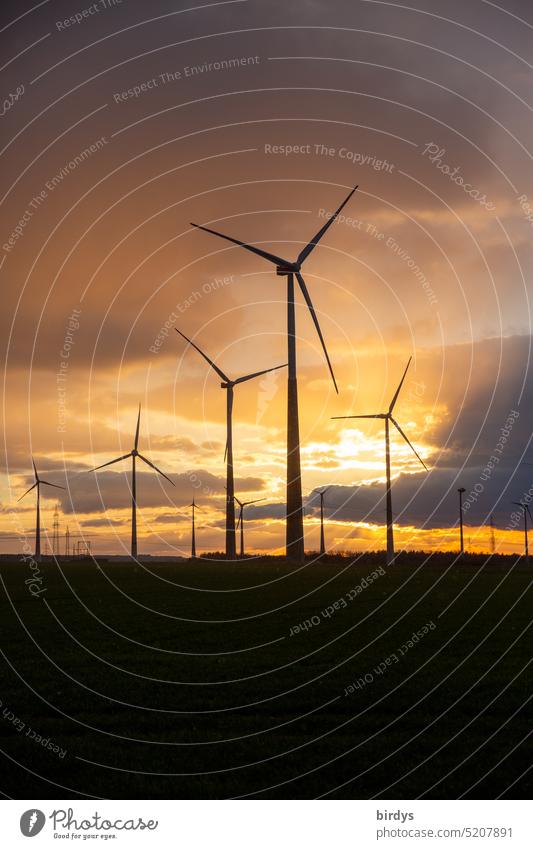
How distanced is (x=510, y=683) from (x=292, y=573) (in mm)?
59371

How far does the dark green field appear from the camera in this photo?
68.1 ft

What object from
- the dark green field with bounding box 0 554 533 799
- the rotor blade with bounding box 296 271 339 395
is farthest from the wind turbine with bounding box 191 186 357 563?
the dark green field with bounding box 0 554 533 799

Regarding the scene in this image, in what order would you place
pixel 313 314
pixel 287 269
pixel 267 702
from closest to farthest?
pixel 267 702, pixel 313 314, pixel 287 269

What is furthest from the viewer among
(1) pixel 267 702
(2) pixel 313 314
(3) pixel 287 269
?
(3) pixel 287 269

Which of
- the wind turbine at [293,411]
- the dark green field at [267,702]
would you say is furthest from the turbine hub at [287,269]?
the dark green field at [267,702]

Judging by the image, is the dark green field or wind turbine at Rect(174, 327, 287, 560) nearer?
the dark green field

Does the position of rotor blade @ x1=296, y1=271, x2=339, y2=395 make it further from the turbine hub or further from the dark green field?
the dark green field

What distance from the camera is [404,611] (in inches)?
2164

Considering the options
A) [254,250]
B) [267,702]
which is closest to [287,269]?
[254,250]

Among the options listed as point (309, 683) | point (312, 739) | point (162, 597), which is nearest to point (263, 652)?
point (309, 683)

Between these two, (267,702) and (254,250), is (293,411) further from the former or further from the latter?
(267,702)

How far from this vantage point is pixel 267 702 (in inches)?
1142

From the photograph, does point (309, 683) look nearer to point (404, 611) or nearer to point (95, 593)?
point (404, 611)

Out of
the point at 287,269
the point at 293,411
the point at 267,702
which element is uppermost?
the point at 287,269
